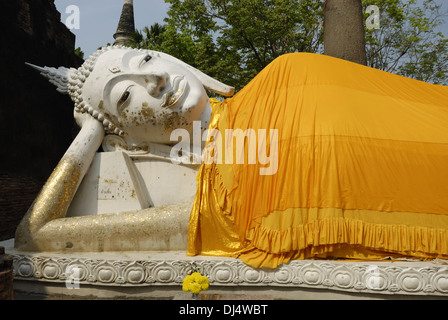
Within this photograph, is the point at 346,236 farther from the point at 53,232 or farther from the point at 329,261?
the point at 53,232

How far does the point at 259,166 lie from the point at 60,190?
5.14ft

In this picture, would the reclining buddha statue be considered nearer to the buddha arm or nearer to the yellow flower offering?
the buddha arm

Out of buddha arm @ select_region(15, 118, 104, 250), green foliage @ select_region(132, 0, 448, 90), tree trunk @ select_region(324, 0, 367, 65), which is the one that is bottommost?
buddha arm @ select_region(15, 118, 104, 250)

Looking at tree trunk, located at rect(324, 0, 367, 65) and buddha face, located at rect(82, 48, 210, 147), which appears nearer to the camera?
buddha face, located at rect(82, 48, 210, 147)

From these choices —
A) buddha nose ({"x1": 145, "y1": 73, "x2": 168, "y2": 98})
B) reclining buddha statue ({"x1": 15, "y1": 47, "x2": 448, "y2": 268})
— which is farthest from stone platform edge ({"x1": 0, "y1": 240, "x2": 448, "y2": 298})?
Result: buddha nose ({"x1": 145, "y1": 73, "x2": 168, "y2": 98})

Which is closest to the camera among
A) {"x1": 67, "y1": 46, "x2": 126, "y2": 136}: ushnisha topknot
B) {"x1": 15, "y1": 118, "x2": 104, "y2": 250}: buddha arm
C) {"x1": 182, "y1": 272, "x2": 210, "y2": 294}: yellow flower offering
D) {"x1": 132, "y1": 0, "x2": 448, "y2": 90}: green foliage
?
{"x1": 182, "y1": 272, "x2": 210, "y2": 294}: yellow flower offering

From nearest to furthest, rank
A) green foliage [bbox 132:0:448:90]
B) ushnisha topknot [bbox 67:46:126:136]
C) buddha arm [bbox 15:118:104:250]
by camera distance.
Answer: buddha arm [bbox 15:118:104:250] < ushnisha topknot [bbox 67:46:126:136] < green foliage [bbox 132:0:448:90]

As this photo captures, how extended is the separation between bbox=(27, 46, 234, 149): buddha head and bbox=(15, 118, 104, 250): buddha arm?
251 mm

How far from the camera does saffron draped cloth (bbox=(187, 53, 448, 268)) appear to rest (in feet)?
7.13

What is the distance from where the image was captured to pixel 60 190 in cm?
258

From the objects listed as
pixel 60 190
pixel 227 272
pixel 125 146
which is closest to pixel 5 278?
pixel 60 190

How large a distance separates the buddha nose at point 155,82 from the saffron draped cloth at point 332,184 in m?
0.72

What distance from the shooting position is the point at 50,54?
4086 mm

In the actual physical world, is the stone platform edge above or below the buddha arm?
below
